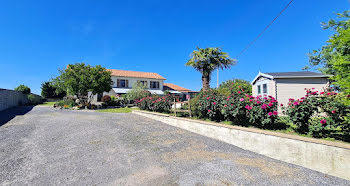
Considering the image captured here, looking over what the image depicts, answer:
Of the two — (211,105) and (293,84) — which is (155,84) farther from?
(211,105)

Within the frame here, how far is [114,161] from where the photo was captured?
4191 millimetres

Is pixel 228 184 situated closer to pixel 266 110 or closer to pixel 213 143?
pixel 213 143

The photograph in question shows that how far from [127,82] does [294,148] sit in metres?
30.1

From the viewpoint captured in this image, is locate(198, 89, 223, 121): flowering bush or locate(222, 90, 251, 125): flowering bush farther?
locate(198, 89, 223, 121): flowering bush

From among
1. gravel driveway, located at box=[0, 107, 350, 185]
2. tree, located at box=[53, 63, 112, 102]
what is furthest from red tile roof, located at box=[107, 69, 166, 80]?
gravel driveway, located at box=[0, 107, 350, 185]

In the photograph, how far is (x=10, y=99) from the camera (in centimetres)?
2002

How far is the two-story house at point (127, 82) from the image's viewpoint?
93.1 feet

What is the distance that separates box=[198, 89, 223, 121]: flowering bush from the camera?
7338 millimetres

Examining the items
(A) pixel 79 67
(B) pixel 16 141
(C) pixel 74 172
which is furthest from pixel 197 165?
(A) pixel 79 67

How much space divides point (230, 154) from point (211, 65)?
11108 millimetres

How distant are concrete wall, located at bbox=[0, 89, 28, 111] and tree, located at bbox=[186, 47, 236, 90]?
70.3 feet

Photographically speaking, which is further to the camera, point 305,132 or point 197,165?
point 305,132

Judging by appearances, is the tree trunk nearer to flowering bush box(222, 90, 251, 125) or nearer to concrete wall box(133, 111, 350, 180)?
flowering bush box(222, 90, 251, 125)

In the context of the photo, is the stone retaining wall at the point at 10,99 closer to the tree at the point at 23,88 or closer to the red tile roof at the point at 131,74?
the tree at the point at 23,88
